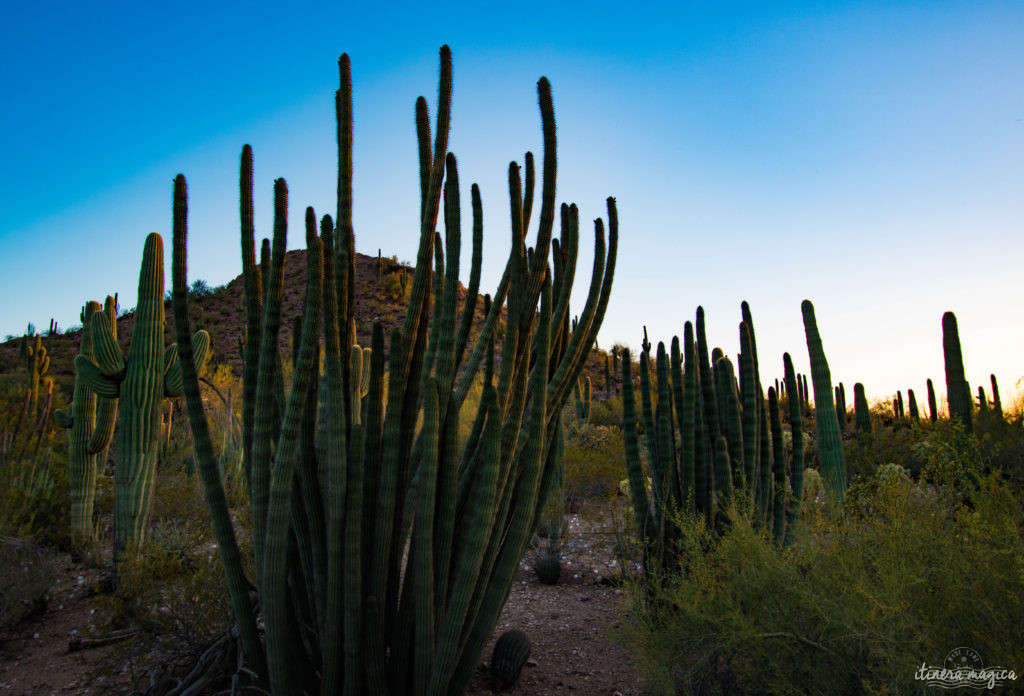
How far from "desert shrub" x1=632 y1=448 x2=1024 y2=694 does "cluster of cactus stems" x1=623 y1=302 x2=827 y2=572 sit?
1394mm

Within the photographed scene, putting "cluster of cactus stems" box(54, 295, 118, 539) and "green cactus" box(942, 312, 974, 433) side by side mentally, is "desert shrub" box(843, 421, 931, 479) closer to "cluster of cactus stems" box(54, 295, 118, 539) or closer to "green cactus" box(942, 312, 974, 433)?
"green cactus" box(942, 312, 974, 433)

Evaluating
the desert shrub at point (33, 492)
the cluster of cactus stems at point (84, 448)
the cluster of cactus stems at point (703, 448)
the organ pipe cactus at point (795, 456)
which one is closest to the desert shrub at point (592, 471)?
the organ pipe cactus at point (795, 456)

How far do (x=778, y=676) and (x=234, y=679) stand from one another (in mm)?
2459

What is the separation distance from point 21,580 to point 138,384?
7.22ft

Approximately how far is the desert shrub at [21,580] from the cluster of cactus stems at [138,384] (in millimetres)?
802

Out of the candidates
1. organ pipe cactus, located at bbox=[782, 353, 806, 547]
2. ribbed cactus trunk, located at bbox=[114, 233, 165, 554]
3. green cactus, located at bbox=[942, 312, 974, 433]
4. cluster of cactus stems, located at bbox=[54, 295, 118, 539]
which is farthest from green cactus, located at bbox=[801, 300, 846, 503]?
cluster of cactus stems, located at bbox=[54, 295, 118, 539]

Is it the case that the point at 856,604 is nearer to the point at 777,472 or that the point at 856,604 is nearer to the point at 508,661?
the point at 508,661

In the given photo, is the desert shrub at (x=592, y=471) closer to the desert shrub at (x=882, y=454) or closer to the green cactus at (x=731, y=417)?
the desert shrub at (x=882, y=454)

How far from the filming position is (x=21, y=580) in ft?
18.7

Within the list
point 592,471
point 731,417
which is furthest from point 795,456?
point 592,471

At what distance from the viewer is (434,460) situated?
9.21ft

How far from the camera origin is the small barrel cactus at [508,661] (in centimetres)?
399

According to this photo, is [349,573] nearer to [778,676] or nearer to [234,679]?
[234,679]

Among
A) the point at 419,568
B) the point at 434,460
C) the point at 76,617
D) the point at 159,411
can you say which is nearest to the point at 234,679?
the point at 419,568
